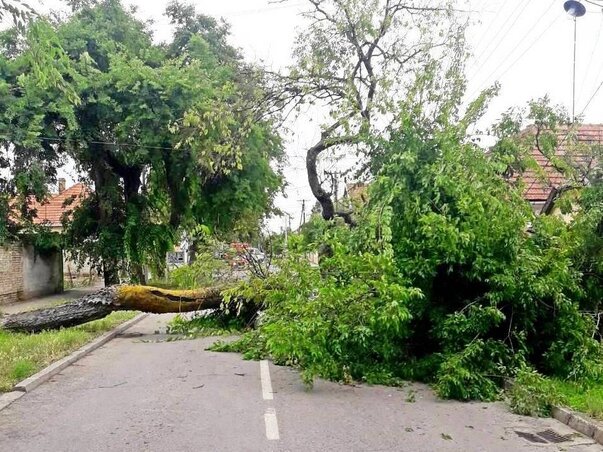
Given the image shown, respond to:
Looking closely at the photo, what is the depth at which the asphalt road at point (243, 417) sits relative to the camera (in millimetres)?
6082

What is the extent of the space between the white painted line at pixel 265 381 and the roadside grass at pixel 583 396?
3.71 m

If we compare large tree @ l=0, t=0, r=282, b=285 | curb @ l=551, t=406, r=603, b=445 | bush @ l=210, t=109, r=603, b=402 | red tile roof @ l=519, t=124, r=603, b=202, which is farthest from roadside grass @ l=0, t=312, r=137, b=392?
red tile roof @ l=519, t=124, r=603, b=202

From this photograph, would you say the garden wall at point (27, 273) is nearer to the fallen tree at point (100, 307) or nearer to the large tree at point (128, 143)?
the large tree at point (128, 143)

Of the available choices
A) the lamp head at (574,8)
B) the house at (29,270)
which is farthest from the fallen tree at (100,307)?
the lamp head at (574,8)

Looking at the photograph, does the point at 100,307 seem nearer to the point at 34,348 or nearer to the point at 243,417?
the point at 34,348

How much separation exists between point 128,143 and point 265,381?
13999 millimetres

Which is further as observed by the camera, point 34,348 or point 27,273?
point 27,273

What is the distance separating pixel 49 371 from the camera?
9633mm

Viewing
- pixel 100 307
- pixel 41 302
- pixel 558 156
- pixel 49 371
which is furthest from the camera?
pixel 41 302

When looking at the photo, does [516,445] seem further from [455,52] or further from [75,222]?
[75,222]

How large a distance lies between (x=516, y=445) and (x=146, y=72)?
57.9ft

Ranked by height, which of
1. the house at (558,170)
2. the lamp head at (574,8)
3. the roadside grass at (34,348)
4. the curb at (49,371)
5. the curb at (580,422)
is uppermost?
the lamp head at (574,8)

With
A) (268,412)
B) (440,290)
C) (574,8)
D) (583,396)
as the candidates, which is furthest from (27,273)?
(583,396)

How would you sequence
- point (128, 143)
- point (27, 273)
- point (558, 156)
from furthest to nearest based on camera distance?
point (27, 273), point (128, 143), point (558, 156)
